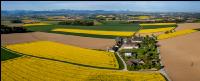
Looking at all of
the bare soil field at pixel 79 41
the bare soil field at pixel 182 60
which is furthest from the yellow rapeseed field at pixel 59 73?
the bare soil field at pixel 79 41

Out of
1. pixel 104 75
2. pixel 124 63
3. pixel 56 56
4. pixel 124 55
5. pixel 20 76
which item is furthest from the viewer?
pixel 124 55

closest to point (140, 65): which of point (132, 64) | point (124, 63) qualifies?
point (132, 64)

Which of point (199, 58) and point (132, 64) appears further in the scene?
point (199, 58)

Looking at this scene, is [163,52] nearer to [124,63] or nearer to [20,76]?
[124,63]

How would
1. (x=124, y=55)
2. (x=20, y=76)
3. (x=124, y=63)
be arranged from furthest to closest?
(x=124, y=55), (x=124, y=63), (x=20, y=76)

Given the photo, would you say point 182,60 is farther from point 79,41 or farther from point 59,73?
point 79,41

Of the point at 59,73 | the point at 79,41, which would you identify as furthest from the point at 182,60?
the point at 79,41
